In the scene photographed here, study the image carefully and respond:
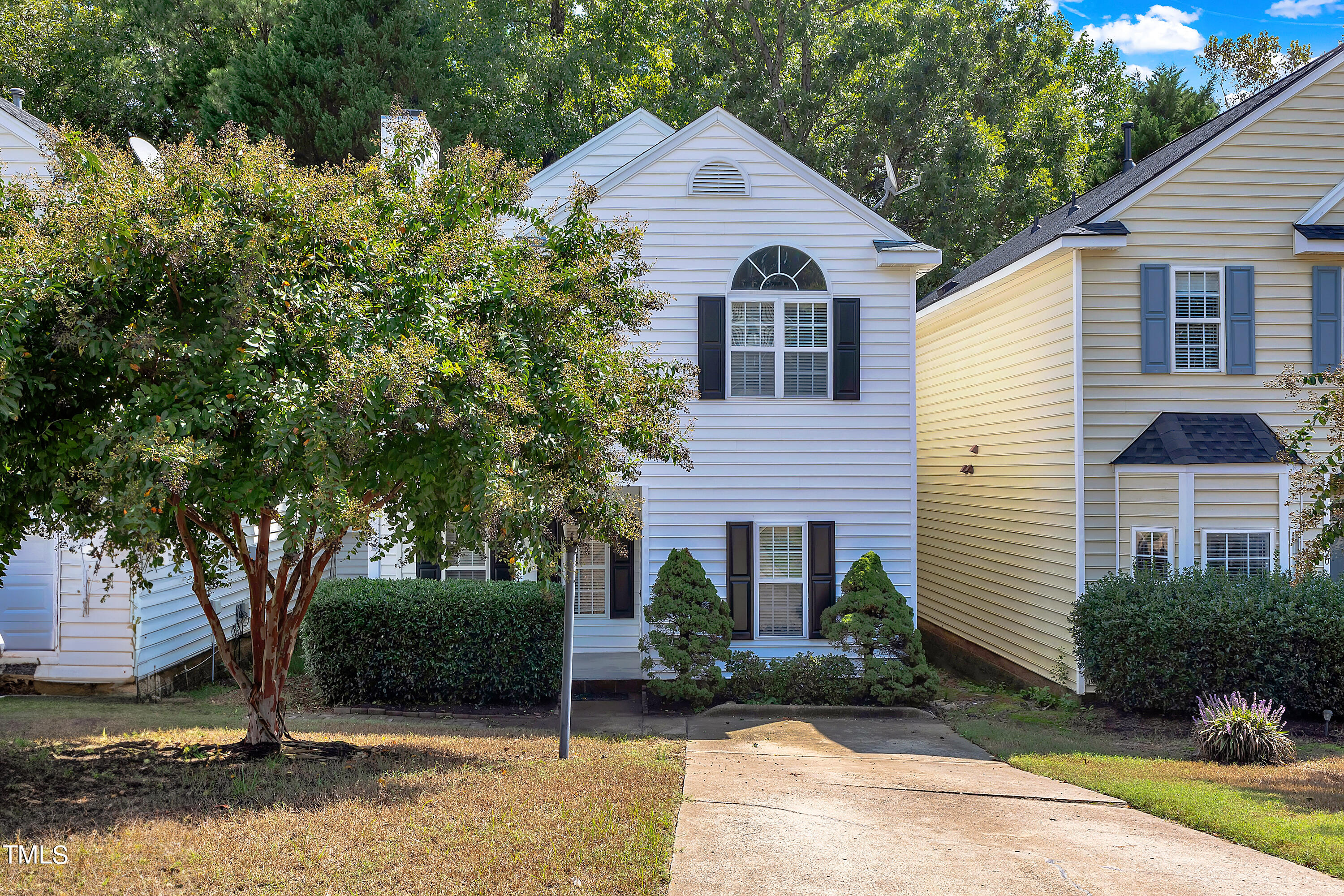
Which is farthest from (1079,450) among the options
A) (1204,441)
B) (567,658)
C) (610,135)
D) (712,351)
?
(610,135)

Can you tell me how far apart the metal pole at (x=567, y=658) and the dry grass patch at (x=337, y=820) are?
24 cm

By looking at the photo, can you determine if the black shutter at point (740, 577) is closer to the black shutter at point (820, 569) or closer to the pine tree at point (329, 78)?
the black shutter at point (820, 569)

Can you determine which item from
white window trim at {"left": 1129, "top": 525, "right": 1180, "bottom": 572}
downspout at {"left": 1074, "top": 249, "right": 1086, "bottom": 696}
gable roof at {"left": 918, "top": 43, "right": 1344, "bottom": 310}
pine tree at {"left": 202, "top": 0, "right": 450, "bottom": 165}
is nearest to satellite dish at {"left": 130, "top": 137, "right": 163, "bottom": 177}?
gable roof at {"left": 918, "top": 43, "right": 1344, "bottom": 310}

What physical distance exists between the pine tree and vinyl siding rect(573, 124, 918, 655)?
1220 cm

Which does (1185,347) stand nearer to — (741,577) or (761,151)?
(761,151)

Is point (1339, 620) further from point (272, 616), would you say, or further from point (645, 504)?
point (272, 616)

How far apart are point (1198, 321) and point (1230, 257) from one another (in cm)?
97

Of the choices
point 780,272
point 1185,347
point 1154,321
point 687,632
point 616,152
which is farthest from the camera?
point 616,152

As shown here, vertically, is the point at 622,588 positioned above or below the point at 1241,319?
below

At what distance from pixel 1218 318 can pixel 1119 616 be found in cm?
456

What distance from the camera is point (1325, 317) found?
40.4 ft

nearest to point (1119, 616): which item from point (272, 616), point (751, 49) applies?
point (272, 616)

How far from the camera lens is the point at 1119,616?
10.7 m

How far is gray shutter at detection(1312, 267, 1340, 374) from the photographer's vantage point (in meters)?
12.3
